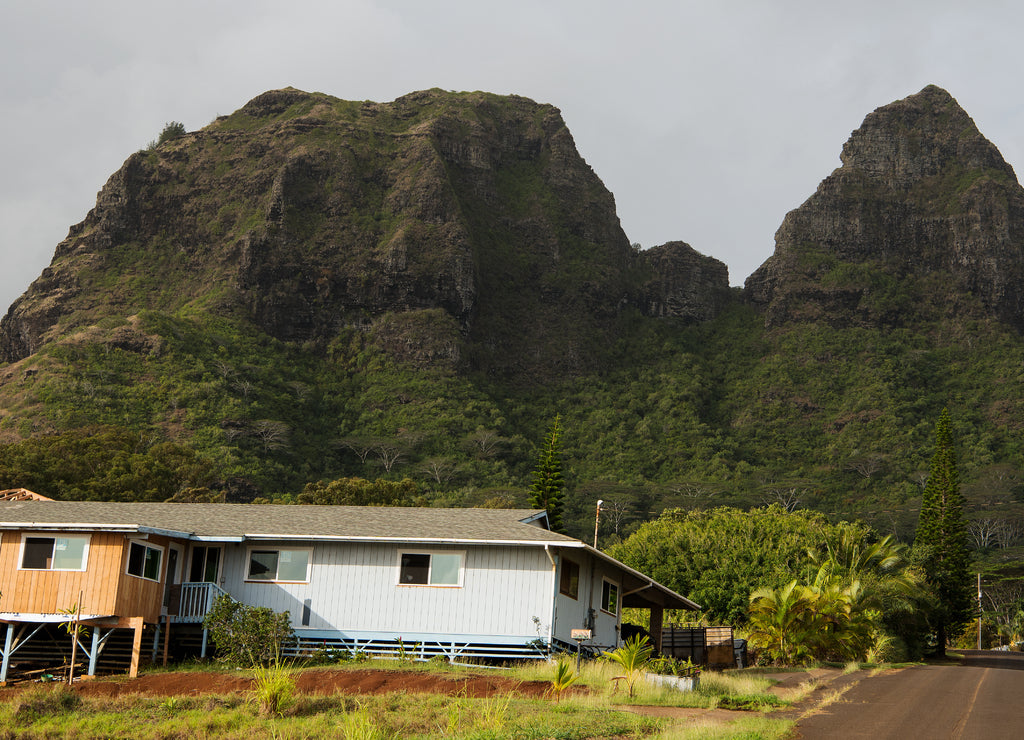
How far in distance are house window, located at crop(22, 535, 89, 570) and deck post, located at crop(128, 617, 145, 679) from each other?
189 cm

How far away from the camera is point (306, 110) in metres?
167

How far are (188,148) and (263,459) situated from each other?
250 feet

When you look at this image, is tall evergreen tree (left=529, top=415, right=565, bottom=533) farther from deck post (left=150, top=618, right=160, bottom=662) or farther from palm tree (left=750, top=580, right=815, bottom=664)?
deck post (left=150, top=618, right=160, bottom=662)

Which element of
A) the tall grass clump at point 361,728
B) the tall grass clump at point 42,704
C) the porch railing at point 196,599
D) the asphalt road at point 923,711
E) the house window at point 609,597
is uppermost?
the house window at point 609,597

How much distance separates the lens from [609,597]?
104 ft

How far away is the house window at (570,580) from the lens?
28.6 metres

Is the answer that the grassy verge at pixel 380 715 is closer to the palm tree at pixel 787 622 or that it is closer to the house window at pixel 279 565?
the house window at pixel 279 565

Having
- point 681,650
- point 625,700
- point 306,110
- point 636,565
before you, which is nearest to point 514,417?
point 306,110

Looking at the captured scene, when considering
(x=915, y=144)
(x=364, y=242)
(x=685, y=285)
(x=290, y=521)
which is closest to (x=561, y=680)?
(x=290, y=521)

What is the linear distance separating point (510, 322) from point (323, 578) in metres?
129

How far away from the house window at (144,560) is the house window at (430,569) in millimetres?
6410

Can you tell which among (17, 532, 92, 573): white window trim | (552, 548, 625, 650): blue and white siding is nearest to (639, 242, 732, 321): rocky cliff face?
(552, 548, 625, 650): blue and white siding

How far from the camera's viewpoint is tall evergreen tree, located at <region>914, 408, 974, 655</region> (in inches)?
2196

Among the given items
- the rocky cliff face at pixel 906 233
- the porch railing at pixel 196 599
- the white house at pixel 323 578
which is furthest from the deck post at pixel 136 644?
the rocky cliff face at pixel 906 233
